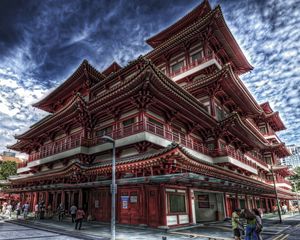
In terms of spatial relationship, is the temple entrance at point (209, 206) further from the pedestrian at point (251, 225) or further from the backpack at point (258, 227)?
the backpack at point (258, 227)

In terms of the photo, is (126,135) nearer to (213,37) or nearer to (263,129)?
(213,37)

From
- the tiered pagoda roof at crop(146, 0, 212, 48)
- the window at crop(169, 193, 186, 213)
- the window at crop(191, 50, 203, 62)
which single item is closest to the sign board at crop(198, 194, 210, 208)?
the window at crop(169, 193, 186, 213)

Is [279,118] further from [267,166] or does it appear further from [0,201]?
[0,201]

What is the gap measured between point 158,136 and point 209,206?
10.7 metres

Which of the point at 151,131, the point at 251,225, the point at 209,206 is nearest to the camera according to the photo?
the point at 251,225

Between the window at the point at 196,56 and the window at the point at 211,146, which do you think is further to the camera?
the window at the point at 196,56

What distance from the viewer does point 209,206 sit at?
22.5m

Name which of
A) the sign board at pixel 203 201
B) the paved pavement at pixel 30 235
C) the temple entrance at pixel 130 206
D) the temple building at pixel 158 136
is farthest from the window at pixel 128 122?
the sign board at pixel 203 201

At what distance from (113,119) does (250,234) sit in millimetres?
14515

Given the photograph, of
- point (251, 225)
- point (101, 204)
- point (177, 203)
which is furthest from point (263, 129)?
point (251, 225)

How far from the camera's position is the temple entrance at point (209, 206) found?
21814 mm

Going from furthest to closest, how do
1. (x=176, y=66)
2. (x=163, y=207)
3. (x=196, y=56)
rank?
(x=176, y=66) < (x=196, y=56) < (x=163, y=207)

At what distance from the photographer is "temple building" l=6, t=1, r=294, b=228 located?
15.6 meters

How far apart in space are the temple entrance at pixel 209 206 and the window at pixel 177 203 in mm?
4408
